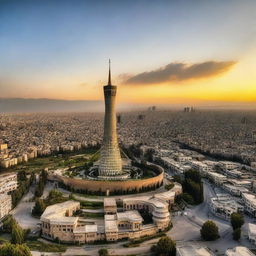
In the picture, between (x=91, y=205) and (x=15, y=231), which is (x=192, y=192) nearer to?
(x=91, y=205)

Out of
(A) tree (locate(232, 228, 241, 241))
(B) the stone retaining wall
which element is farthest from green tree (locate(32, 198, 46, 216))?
(A) tree (locate(232, 228, 241, 241))

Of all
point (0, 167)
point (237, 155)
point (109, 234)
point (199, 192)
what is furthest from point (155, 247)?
point (237, 155)

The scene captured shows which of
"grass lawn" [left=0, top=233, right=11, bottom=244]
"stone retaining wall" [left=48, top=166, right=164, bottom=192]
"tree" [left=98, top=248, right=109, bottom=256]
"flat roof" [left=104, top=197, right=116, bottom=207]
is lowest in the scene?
"grass lawn" [left=0, top=233, right=11, bottom=244]

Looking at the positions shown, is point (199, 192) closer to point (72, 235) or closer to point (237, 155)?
point (72, 235)

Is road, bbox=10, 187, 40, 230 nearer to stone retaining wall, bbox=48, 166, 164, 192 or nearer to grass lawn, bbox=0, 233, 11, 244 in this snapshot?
grass lawn, bbox=0, 233, 11, 244

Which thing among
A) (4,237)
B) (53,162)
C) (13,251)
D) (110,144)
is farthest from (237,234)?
(53,162)

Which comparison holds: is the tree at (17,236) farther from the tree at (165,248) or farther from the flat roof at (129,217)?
the tree at (165,248)
